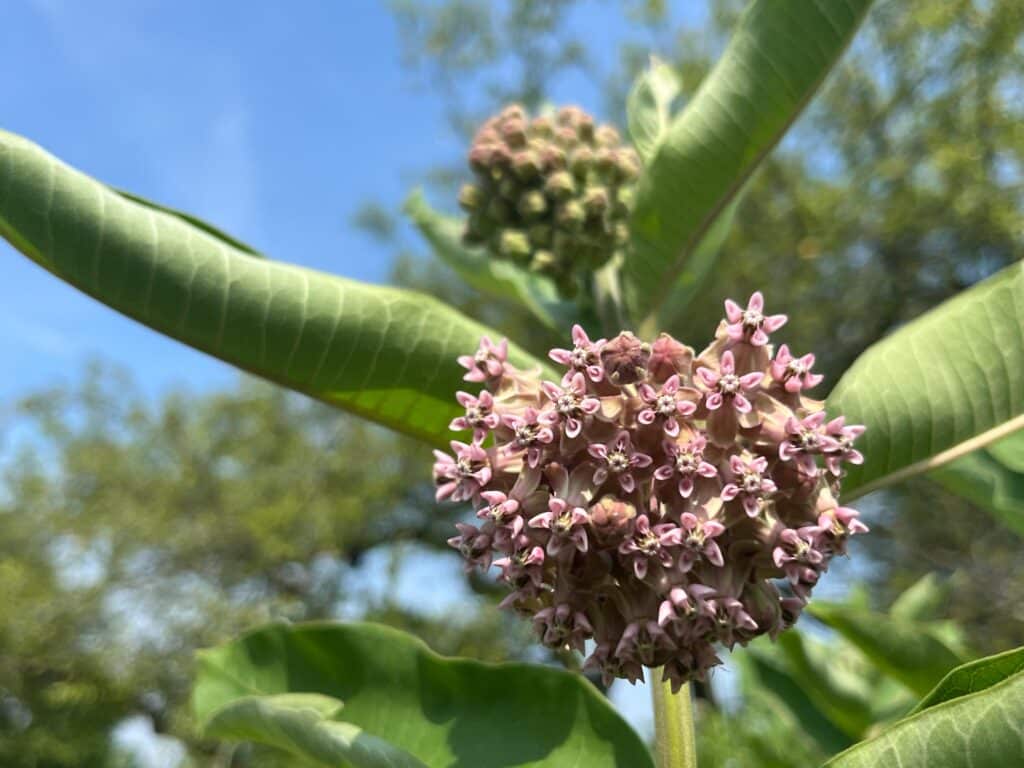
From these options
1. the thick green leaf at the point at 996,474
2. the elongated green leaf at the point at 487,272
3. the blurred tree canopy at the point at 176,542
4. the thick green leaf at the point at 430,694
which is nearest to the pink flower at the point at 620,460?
the thick green leaf at the point at 430,694

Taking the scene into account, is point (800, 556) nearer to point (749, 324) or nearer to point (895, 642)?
point (749, 324)

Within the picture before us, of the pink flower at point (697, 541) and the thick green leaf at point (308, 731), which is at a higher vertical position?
the pink flower at point (697, 541)

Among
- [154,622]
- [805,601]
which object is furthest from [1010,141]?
[154,622]

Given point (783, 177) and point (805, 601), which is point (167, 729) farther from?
point (805, 601)

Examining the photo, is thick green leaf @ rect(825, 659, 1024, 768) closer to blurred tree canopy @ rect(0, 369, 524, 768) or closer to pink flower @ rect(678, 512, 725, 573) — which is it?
pink flower @ rect(678, 512, 725, 573)

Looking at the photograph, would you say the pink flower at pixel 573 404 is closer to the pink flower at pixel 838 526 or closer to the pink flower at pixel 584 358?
the pink flower at pixel 584 358
